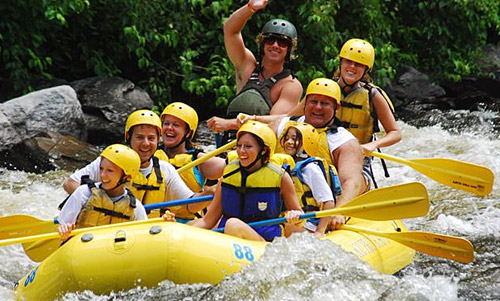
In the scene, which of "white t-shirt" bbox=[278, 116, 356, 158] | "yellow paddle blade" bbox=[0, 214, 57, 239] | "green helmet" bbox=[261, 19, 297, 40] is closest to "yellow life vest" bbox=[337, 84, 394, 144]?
"white t-shirt" bbox=[278, 116, 356, 158]

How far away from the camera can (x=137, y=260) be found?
15.1 ft

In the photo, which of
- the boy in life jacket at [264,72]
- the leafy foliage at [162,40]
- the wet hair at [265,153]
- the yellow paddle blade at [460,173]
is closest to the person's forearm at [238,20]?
the boy in life jacket at [264,72]

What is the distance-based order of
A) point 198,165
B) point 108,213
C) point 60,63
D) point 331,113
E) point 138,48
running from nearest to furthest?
point 108,213
point 331,113
point 198,165
point 138,48
point 60,63

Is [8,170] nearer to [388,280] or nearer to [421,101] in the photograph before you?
[388,280]

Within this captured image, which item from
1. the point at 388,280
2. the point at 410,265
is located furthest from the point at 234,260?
the point at 410,265

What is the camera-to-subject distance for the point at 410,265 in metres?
6.22

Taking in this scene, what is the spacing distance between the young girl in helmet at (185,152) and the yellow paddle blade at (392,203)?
0.98m

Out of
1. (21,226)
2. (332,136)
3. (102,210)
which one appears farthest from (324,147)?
(21,226)

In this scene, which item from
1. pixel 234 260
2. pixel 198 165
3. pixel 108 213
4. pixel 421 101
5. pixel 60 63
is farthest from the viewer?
pixel 421 101

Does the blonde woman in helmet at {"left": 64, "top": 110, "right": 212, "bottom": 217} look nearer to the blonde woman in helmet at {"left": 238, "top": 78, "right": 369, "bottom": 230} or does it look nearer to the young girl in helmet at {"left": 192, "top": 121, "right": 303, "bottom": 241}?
the young girl in helmet at {"left": 192, "top": 121, "right": 303, "bottom": 241}

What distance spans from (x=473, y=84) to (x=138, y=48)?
18.3ft

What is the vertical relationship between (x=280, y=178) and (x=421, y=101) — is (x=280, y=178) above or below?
above

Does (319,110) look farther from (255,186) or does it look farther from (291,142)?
(255,186)

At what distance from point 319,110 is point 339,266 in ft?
3.62
